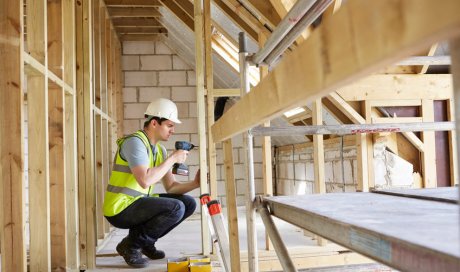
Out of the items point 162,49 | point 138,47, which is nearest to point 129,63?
point 138,47

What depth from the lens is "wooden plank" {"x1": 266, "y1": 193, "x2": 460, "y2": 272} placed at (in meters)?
0.69

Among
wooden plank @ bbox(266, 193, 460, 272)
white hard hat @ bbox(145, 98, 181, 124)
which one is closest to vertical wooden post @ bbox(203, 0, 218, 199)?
white hard hat @ bbox(145, 98, 181, 124)

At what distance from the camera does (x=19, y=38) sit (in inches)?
85.2

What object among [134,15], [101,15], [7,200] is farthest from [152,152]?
[134,15]

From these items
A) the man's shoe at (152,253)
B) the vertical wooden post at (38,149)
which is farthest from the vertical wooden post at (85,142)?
the vertical wooden post at (38,149)

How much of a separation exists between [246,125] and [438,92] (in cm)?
329

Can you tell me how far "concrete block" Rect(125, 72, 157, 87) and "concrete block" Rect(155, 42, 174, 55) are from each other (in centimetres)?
38

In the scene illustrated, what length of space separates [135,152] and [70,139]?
47 cm

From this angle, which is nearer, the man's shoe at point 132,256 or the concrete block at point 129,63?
the man's shoe at point 132,256

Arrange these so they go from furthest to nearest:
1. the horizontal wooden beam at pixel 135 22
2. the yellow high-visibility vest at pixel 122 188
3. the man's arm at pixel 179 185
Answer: the horizontal wooden beam at pixel 135 22
the man's arm at pixel 179 185
the yellow high-visibility vest at pixel 122 188

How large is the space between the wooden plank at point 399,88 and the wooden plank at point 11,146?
2518 mm

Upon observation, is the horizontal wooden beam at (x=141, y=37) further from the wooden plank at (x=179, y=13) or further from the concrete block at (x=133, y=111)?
the wooden plank at (x=179, y=13)

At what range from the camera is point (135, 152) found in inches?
132

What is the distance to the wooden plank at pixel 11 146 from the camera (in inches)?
84.0
